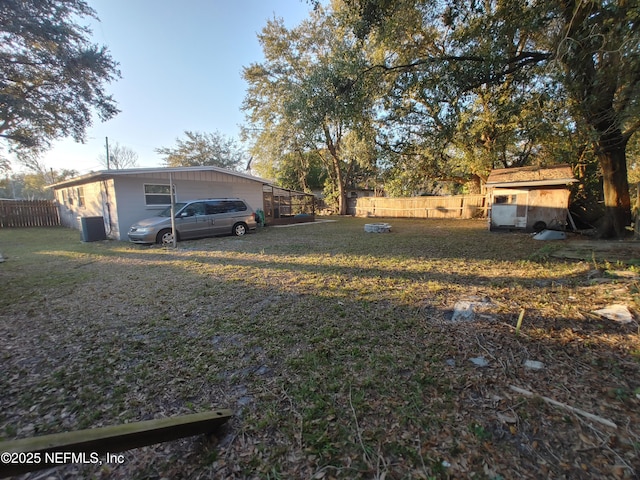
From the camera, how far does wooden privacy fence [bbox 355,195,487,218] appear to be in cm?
1811

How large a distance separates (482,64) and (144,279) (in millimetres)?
8671

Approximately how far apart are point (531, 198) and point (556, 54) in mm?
7263

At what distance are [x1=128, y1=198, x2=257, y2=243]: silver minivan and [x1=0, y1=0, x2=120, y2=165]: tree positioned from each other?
29.3 ft

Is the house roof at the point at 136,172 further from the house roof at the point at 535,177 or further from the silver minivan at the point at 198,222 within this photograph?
Result: the house roof at the point at 535,177

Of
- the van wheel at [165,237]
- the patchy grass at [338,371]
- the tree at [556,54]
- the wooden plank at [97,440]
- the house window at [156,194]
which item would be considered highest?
the tree at [556,54]

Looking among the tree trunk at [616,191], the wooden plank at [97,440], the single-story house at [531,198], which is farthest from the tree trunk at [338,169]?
the wooden plank at [97,440]

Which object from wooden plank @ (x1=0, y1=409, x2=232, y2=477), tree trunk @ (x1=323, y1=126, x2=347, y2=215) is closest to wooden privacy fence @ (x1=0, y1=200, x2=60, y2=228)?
tree trunk @ (x1=323, y1=126, x2=347, y2=215)

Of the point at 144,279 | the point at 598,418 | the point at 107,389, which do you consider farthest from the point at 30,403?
the point at 598,418

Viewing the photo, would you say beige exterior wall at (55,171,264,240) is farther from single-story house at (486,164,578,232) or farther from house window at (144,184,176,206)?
single-story house at (486,164,578,232)

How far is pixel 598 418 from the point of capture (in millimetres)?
1807

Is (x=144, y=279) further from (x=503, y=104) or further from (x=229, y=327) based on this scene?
(x=503, y=104)

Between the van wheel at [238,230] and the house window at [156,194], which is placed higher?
the house window at [156,194]

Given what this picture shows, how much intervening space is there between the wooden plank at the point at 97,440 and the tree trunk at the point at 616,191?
35.9 feet

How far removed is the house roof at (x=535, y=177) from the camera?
10.3 metres
